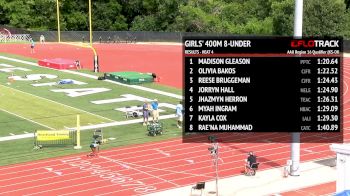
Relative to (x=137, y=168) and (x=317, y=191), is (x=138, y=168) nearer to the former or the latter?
(x=137, y=168)

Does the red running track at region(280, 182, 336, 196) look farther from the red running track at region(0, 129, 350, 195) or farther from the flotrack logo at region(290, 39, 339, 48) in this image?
the flotrack logo at region(290, 39, 339, 48)

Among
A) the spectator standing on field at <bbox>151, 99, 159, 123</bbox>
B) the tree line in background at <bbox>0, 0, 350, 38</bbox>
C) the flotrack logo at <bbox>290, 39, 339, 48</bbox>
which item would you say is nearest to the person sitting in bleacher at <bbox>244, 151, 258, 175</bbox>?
the flotrack logo at <bbox>290, 39, 339, 48</bbox>

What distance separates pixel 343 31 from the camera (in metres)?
76.9

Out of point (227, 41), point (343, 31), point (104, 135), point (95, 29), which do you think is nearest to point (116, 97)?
point (104, 135)

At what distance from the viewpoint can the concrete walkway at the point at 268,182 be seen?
2248 centimetres

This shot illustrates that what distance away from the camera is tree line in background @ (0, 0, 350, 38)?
85.2 metres

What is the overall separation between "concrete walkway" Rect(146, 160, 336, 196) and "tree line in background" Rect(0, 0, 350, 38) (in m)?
56.4

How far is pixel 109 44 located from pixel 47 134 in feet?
187

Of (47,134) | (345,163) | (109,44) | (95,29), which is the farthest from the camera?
(95,29)

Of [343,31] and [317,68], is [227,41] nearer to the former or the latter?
[317,68]
